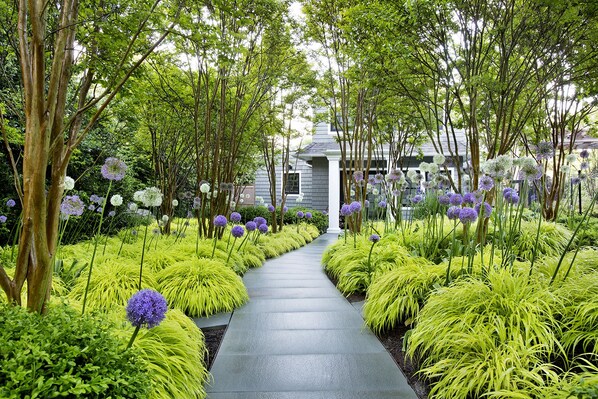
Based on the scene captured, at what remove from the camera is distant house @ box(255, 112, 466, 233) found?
14203mm

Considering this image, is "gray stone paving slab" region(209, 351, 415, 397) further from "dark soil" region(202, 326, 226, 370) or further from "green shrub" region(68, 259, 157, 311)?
"green shrub" region(68, 259, 157, 311)

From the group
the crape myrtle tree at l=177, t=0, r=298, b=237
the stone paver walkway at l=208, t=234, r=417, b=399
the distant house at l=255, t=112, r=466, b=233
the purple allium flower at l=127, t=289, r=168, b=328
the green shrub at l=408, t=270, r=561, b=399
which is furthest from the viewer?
the distant house at l=255, t=112, r=466, b=233

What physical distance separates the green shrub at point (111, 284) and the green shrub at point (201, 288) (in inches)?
8.1

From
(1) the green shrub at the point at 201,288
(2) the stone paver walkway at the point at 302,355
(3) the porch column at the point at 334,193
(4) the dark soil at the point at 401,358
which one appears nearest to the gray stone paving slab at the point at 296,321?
(2) the stone paver walkway at the point at 302,355

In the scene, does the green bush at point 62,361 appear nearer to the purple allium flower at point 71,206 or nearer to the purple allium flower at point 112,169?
the purple allium flower at point 112,169

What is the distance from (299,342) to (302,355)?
243mm

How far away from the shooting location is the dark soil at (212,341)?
2.92m

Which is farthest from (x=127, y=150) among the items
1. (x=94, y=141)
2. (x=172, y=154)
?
(x=172, y=154)

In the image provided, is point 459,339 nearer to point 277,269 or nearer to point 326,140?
point 277,269

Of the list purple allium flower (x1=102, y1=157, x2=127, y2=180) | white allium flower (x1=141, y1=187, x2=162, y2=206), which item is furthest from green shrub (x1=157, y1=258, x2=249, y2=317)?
purple allium flower (x1=102, y1=157, x2=127, y2=180)

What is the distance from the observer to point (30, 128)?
Answer: 6.75 ft

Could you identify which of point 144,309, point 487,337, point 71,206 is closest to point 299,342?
point 487,337

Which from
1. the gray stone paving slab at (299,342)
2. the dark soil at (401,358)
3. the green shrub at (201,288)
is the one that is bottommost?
the dark soil at (401,358)

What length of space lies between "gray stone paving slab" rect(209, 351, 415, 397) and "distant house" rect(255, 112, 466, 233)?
36.8 ft
